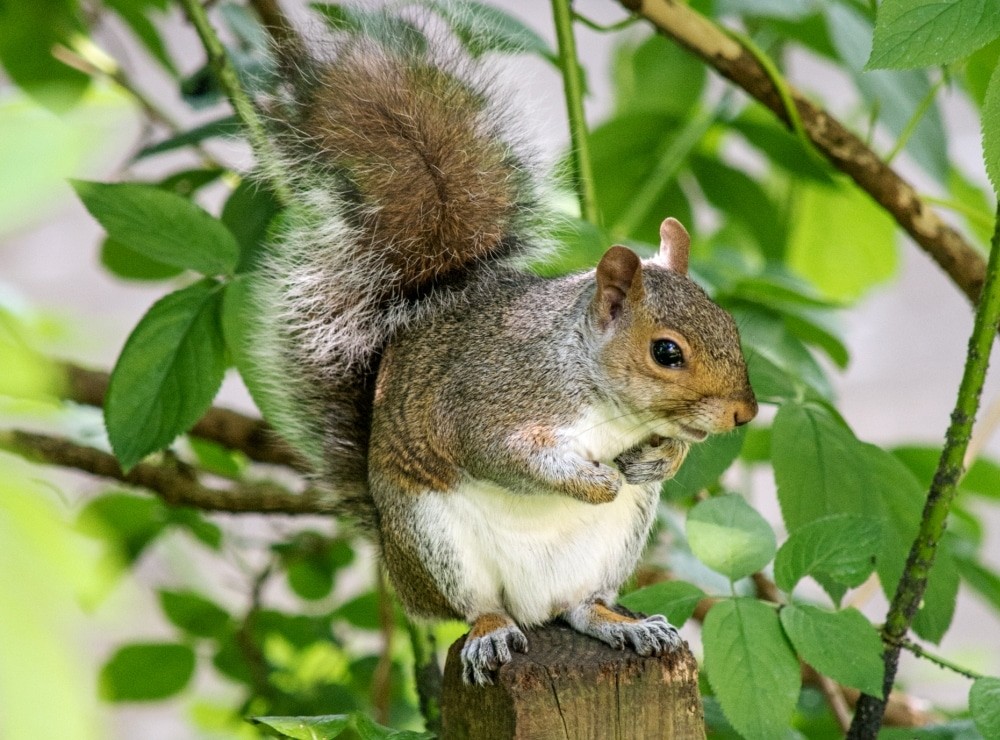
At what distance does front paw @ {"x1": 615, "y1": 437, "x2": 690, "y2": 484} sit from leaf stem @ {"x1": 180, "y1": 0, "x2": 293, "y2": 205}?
0.46 m

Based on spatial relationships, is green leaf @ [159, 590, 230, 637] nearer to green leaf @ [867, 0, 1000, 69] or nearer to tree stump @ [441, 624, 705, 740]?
tree stump @ [441, 624, 705, 740]

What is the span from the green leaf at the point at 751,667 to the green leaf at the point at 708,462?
0.17 m

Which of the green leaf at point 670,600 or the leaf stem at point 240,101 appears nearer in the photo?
the green leaf at point 670,600

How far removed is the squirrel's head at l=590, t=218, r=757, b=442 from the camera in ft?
3.12

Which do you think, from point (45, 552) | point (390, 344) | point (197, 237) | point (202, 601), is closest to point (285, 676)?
point (202, 601)

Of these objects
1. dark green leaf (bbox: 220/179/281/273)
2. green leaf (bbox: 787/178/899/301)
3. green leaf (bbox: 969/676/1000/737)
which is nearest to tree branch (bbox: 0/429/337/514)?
dark green leaf (bbox: 220/179/281/273)

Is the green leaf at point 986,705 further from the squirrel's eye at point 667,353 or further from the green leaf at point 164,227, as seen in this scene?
the green leaf at point 164,227

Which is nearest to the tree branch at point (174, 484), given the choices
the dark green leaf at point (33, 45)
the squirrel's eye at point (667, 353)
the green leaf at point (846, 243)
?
the dark green leaf at point (33, 45)

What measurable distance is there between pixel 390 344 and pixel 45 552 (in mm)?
999

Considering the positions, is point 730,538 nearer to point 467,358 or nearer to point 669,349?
point 669,349

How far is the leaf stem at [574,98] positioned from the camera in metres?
1.30

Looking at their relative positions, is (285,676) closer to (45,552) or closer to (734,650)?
(734,650)

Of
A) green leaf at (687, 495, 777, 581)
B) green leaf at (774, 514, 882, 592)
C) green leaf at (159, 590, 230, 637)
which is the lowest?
green leaf at (159, 590, 230, 637)

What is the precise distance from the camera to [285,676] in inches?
60.5
